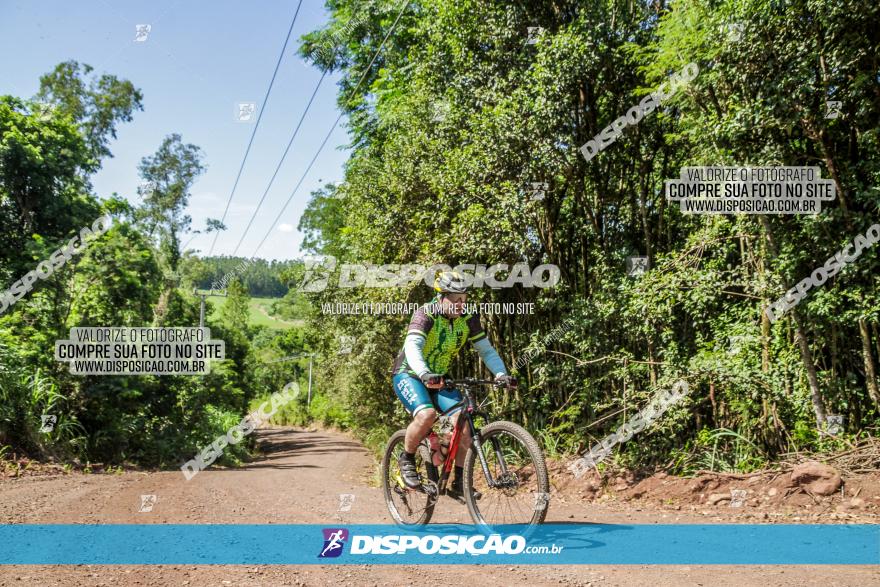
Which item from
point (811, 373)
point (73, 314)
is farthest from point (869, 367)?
point (73, 314)

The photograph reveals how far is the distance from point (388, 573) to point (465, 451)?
1.33 m

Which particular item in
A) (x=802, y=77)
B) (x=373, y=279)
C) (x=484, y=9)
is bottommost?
(x=373, y=279)

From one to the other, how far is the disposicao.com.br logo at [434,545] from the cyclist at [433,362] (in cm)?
42

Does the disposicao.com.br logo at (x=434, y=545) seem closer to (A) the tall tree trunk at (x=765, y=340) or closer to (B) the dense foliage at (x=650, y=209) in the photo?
(B) the dense foliage at (x=650, y=209)

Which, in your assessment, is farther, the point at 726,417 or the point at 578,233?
the point at 578,233

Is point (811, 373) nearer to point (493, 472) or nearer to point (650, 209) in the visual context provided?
point (650, 209)

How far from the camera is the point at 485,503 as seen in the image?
5.29 metres

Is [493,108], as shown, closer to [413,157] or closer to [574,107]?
[574,107]

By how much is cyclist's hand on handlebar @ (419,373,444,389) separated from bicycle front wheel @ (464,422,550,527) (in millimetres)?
559

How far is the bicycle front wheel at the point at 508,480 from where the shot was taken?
476 cm

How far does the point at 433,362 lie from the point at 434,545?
1.58 m

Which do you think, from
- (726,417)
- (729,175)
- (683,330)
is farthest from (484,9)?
(726,417)

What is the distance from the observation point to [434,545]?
4.96m

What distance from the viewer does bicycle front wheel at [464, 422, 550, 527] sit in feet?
15.6
